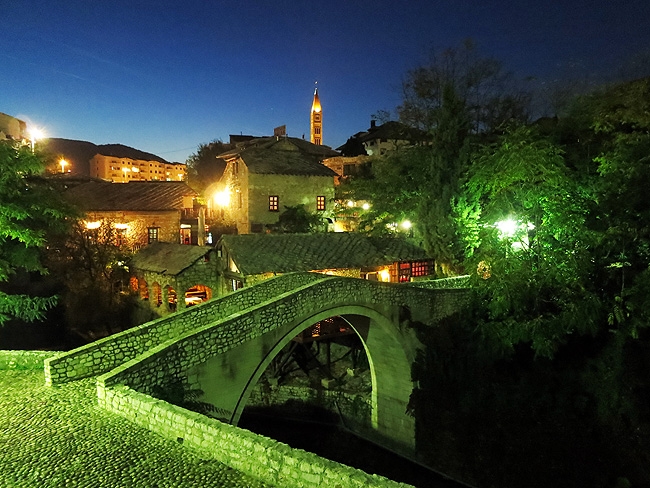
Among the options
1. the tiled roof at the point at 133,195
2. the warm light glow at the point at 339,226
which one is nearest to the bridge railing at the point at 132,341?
the tiled roof at the point at 133,195

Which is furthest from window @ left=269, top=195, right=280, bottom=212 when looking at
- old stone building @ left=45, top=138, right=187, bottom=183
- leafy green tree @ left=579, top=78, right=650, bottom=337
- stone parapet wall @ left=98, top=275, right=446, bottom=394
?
old stone building @ left=45, top=138, right=187, bottom=183

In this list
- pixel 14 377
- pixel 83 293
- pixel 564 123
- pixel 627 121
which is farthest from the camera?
pixel 83 293

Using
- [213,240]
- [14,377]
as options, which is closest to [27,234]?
[14,377]

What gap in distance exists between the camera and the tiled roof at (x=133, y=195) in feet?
87.1

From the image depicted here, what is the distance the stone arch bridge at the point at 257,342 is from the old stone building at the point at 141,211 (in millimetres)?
11985

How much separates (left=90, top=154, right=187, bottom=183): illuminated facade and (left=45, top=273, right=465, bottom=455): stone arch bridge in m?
41.2

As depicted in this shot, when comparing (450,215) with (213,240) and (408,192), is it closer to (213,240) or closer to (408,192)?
(408,192)

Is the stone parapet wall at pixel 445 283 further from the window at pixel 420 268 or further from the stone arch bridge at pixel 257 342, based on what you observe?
the window at pixel 420 268

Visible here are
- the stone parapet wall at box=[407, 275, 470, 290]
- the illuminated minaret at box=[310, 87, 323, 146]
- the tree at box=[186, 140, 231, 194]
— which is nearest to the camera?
the stone parapet wall at box=[407, 275, 470, 290]

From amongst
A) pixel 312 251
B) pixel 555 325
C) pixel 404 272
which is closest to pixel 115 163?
pixel 312 251

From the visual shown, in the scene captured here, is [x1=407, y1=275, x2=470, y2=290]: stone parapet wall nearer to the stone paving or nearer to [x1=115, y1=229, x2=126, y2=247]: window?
the stone paving

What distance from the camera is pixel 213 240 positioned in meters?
29.6

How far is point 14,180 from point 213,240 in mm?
18141

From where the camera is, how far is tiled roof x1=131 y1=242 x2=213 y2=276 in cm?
2066
